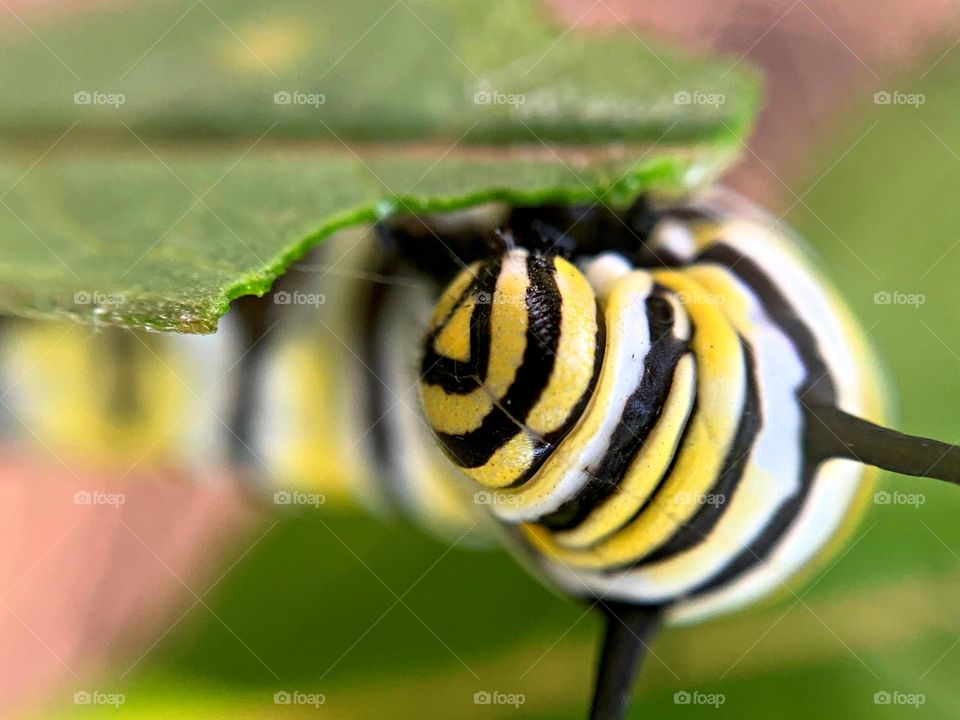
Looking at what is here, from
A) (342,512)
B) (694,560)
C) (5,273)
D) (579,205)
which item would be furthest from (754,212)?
(5,273)

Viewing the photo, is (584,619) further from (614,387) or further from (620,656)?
(614,387)

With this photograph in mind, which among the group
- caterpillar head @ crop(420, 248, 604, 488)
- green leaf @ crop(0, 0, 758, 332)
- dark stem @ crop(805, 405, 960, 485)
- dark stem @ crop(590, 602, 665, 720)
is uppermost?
green leaf @ crop(0, 0, 758, 332)

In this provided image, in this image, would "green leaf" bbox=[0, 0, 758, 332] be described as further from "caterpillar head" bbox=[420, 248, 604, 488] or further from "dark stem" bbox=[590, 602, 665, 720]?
"dark stem" bbox=[590, 602, 665, 720]

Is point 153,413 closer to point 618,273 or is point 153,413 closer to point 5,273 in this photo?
point 5,273

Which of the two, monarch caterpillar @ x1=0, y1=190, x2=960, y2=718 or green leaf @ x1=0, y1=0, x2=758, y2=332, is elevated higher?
green leaf @ x1=0, y1=0, x2=758, y2=332

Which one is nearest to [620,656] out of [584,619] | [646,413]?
[646,413]

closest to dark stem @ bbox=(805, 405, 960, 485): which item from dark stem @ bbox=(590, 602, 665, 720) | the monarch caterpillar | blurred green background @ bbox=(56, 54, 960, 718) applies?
the monarch caterpillar

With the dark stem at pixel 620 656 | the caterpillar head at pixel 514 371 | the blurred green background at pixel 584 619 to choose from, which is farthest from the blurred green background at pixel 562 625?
the caterpillar head at pixel 514 371

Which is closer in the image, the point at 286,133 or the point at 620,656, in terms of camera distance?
the point at 620,656
